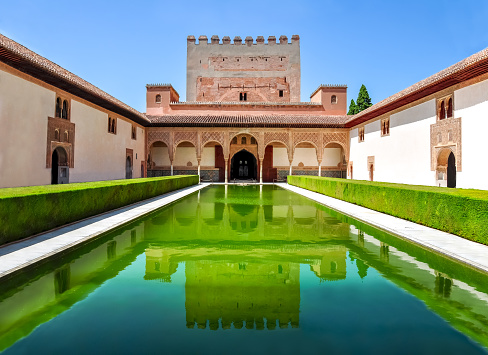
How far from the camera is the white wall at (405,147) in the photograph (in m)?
14.3

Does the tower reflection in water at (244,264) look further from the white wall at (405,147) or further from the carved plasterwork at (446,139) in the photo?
the white wall at (405,147)

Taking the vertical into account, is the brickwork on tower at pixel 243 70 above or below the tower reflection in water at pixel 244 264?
above

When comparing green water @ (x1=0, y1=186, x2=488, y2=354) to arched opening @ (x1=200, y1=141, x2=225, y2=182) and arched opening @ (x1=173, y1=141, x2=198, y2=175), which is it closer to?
arched opening @ (x1=173, y1=141, x2=198, y2=175)

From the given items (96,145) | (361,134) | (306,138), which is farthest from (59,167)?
(361,134)

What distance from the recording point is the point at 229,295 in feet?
10.7

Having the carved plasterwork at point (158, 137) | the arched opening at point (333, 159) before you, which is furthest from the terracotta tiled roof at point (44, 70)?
the arched opening at point (333, 159)

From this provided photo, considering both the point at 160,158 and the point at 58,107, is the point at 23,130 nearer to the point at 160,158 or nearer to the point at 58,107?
the point at 58,107

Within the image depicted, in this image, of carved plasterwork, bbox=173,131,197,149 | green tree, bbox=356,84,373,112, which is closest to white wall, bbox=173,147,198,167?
carved plasterwork, bbox=173,131,197,149

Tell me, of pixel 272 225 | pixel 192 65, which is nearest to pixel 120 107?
pixel 272 225

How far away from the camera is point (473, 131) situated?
11.4m

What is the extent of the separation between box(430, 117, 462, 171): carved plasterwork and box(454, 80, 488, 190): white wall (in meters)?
0.20

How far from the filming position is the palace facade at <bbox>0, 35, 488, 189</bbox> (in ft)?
36.3

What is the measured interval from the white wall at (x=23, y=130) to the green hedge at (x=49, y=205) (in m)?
3.64

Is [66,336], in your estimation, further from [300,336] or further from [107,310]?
[300,336]
